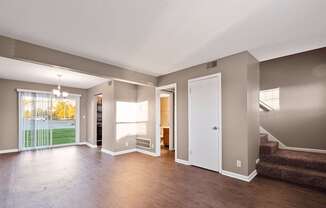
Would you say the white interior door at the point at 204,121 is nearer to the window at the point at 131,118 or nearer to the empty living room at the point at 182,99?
the empty living room at the point at 182,99

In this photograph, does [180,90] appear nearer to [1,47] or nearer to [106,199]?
[106,199]

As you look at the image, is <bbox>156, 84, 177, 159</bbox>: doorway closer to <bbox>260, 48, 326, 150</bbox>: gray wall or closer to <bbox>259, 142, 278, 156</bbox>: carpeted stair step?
<bbox>259, 142, 278, 156</bbox>: carpeted stair step

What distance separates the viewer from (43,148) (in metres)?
6.12

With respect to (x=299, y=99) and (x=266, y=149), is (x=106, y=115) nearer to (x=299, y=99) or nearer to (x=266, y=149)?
(x=266, y=149)

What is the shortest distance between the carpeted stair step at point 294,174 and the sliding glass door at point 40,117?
7066mm

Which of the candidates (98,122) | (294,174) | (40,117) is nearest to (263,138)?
(294,174)

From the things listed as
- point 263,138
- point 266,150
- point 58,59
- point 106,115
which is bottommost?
point 266,150

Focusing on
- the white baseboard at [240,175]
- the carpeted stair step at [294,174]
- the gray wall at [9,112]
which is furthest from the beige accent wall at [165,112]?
the gray wall at [9,112]

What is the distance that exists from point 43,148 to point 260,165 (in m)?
7.27

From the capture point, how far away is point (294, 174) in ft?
9.80

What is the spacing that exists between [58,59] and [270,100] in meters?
5.47

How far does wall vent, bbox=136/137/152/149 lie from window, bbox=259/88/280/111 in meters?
3.63

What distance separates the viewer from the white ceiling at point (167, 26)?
184 cm

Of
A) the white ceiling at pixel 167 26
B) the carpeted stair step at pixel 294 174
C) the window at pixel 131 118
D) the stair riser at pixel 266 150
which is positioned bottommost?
the carpeted stair step at pixel 294 174
